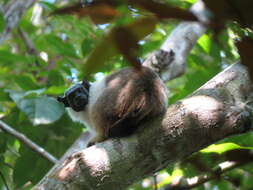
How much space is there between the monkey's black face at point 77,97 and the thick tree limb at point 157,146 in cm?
144

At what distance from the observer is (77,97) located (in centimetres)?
355

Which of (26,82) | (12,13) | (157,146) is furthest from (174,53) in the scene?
(12,13)

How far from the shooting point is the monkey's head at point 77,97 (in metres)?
3.55

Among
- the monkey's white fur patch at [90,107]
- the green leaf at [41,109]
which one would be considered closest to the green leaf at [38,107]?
the green leaf at [41,109]

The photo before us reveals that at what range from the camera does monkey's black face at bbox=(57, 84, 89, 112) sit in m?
3.55

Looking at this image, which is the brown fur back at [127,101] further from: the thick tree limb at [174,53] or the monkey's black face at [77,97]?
the thick tree limb at [174,53]

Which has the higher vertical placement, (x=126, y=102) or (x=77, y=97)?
(x=126, y=102)

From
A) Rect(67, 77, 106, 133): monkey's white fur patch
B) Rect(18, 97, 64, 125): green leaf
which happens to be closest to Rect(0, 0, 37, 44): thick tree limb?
Rect(67, 77, 106, 133): monkey's white fur patch

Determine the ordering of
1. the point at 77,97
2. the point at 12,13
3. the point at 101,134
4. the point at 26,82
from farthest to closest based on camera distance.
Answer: the point at 12,13
the point at 26,82
the point at 77,97
the point at 101,134

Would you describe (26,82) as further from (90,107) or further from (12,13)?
(12,13)

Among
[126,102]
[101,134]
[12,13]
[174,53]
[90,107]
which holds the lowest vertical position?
[174,53]

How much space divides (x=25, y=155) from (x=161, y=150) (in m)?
1.92

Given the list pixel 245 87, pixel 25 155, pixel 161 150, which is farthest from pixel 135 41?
pixel 25 155

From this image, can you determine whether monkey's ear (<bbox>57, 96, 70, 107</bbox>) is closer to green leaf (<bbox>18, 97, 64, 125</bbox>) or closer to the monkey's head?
the monkey's head
